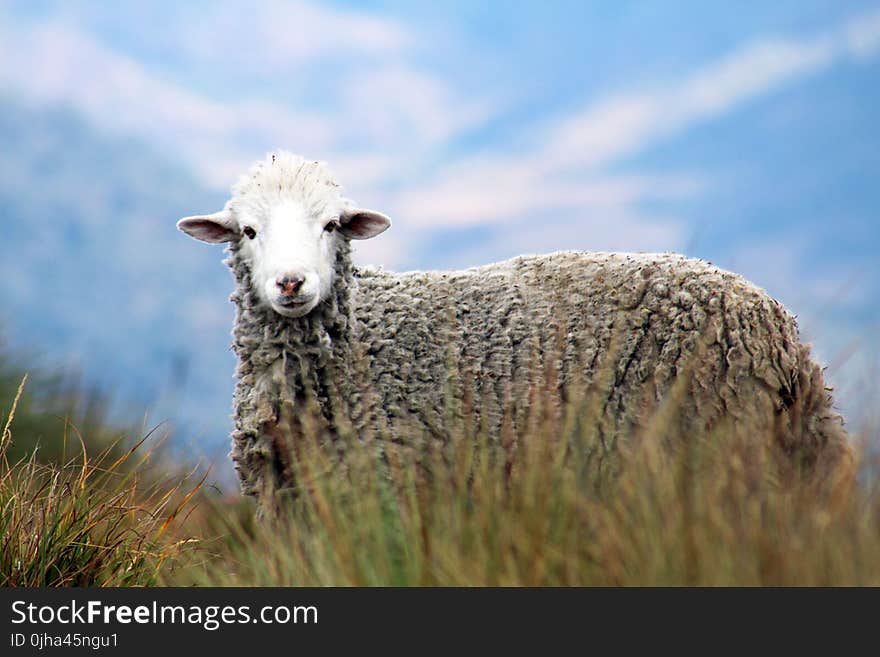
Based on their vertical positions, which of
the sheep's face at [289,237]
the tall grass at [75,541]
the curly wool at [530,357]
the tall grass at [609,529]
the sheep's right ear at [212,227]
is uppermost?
the sheep's right ear at [212,227]

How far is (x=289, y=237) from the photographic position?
4.75 m

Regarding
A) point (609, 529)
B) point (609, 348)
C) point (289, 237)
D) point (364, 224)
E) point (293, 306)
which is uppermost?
point (364, 224)

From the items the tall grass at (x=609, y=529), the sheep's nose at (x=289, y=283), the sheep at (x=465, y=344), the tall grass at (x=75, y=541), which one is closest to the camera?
the tall grass at (x=609, y=529)

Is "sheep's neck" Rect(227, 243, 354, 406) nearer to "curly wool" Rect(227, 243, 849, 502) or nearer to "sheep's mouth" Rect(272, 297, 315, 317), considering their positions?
"curly wool" Rect(227, 243, 849, 502)

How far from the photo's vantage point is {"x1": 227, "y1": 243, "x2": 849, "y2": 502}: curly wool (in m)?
4.95

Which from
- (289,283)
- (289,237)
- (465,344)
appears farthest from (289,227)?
(465,344)

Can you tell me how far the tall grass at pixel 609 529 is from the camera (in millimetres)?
2871

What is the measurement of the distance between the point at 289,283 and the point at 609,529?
6.97 feet

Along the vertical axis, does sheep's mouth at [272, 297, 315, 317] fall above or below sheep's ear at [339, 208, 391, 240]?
below

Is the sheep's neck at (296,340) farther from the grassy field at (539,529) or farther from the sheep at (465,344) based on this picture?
the grassy field at (539,529)

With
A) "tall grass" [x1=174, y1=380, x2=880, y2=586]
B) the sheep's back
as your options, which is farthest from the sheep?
"tall grass" [x1=174, y1=380, x2=880, y2=586]

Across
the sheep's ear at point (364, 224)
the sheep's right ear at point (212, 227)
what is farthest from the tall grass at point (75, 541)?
the sheep's ear at point (364, 224)

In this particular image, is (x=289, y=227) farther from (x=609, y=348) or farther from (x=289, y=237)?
(x=609, y=348)
